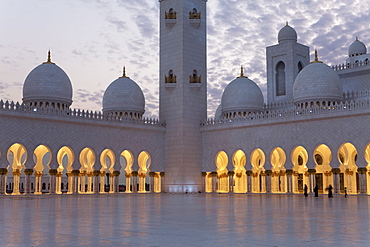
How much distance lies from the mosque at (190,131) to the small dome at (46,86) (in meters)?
0.05

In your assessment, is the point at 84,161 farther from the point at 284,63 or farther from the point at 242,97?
the point at 284,63

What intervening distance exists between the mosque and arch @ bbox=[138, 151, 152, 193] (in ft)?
0.22

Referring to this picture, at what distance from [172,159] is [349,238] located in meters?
19.4

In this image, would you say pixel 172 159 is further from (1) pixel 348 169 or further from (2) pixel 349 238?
(2) pixel 349 238

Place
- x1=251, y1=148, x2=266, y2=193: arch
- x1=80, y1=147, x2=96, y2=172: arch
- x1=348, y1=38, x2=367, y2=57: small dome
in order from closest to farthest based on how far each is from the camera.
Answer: x1=80, y1=147, x2=96, y2=172: arch
x1=251, y1=148, x2=266, y2=193: arch
x1=348, y1=38, x2=367, y2=57: small dome

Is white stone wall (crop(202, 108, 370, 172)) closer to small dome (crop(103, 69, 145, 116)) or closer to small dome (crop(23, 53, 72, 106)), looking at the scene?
small dome (crop(103, 69, 145, 116))

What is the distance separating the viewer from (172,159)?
78.6 ft

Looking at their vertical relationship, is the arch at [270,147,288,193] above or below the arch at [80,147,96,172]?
below

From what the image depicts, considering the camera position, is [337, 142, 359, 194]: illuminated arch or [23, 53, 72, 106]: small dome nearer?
[337, 142, 359, 194]: illuminated arch

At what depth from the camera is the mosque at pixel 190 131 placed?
19859mm

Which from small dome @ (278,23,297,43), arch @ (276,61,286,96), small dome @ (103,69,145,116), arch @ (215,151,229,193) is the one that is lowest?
arch @ (215,151,229,193)

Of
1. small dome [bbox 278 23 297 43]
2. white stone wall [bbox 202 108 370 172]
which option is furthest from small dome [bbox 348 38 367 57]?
white stone wall [bbox 202 108 370 172]

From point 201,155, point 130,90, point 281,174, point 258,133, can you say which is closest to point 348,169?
point 281,174

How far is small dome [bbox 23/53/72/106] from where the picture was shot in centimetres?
2255
